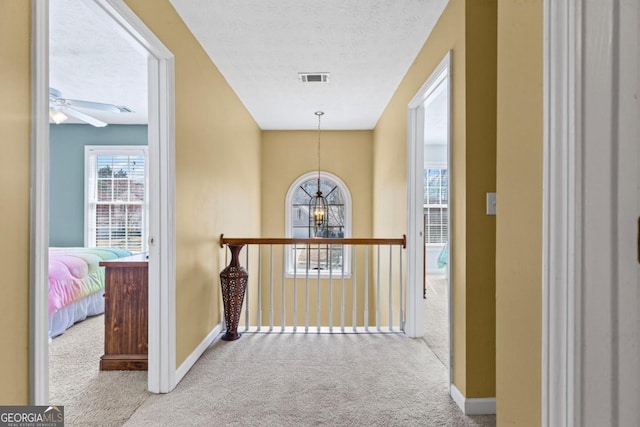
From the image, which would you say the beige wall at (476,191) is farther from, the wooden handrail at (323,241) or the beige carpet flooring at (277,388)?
the wooden handrail at (323,241)

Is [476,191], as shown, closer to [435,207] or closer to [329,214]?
[329,214]

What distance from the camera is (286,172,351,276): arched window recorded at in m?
5.98

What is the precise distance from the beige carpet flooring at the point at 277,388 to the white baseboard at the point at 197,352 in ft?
0.14

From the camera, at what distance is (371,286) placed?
573 cm

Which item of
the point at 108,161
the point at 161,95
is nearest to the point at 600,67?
the point at 161,95

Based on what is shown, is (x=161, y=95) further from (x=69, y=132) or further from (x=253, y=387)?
(x=69, y=132)

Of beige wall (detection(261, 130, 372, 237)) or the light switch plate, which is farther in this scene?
beige wall (detection(261, 130, 372, 237))

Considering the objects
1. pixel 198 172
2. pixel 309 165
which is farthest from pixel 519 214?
pixel 309 165

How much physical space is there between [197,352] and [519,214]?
2.54 meters

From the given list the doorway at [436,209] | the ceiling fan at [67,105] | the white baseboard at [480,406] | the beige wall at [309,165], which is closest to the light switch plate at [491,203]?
the white baseboard at [480,406]

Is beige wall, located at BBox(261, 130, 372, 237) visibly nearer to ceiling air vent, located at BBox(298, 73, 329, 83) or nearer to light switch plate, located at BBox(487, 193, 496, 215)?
ceiling air vent, located at BBox(298, 73, 329, 83)

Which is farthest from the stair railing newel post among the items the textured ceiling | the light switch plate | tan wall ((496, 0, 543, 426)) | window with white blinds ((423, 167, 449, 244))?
window with white blinds ((423, 167, 449, 244))

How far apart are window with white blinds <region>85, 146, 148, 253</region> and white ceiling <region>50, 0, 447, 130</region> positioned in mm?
1410

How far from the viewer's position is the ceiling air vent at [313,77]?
11.3ft
